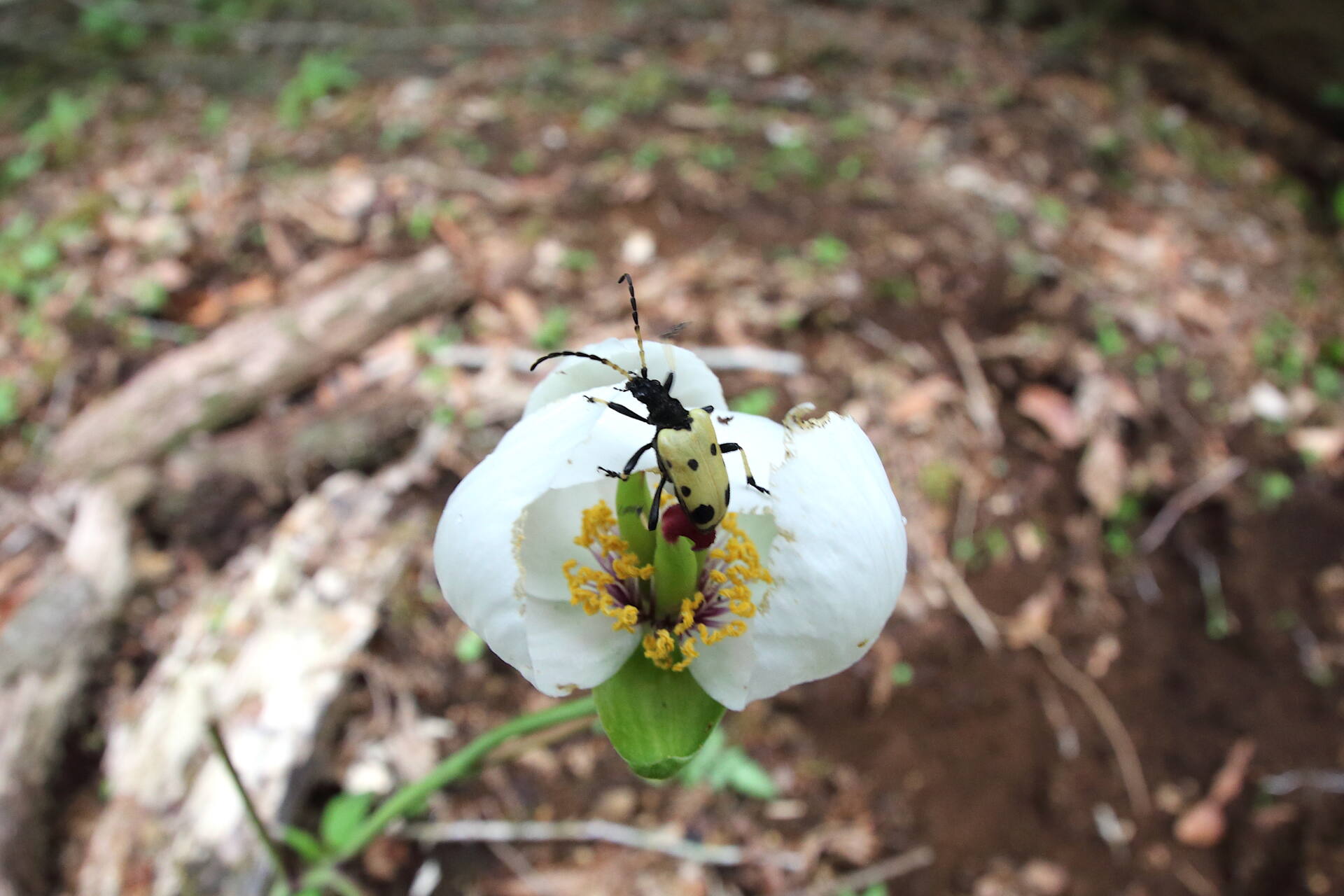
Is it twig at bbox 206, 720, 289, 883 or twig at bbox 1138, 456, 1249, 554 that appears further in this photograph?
twig at bbox 1138, 456, 1249, 554

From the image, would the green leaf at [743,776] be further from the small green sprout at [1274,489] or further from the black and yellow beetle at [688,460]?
the small green sprout at [1274,489]

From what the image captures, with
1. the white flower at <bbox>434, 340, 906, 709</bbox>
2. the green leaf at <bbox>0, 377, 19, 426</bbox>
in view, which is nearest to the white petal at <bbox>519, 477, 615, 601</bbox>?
the white flower at <bbox>434, 340, 906, 709</bbox>

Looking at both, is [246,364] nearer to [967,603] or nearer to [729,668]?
[729,668]

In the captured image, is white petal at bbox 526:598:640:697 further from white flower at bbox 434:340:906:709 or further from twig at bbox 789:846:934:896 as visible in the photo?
twig at bbox 789:846:934:896

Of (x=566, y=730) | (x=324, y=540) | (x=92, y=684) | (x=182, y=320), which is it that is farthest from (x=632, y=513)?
(x=182, y=320)

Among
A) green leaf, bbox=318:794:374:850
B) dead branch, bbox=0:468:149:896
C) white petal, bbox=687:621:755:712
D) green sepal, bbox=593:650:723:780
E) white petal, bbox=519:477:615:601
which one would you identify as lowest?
dead branch, bbox=0:468:149:896

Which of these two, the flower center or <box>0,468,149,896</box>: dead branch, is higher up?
the flower center

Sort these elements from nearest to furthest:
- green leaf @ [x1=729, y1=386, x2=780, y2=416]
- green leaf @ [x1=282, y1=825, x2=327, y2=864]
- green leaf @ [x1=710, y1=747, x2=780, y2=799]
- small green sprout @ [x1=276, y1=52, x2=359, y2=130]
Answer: green leaf @ [x1=282, y1=825, x2=327, y2=864] < green leaf @ [x1=710, y1=747, x2=780, y2=799] < green leaf @ [x1=729, y1=386, x2=780, y2=416] < small green sprout @ [x1=276, y1=52, x2=359, y2=130]
